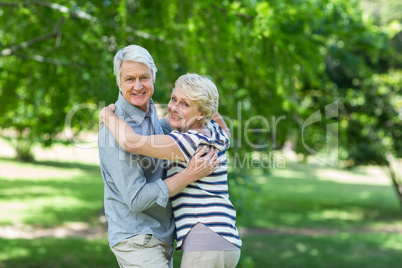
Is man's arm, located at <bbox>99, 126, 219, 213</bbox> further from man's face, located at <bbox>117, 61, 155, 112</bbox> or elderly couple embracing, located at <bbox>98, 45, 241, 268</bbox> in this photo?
man's face, located at <bbox>117, 61, 155, 112</bbox>

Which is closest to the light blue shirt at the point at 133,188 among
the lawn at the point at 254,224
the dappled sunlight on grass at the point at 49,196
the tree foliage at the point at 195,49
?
the tree foliage at the point at 195,49

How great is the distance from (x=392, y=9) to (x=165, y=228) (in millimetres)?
13077

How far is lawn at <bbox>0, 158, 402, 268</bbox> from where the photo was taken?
796 centimetres

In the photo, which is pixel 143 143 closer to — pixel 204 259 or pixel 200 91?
pixel 200 91

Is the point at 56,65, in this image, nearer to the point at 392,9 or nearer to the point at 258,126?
the point at 258,126

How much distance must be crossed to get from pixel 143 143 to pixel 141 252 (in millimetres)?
538

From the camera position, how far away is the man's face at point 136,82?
233 cm

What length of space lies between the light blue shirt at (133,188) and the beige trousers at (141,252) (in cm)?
3

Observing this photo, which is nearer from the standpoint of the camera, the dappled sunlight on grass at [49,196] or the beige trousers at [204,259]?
the beige trousers at [204,259]

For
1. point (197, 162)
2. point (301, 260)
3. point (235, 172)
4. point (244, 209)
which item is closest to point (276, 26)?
point (235, 172)

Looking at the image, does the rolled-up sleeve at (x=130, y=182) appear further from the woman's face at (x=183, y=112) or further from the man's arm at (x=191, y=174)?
the woman's face at (x=183, y=112)

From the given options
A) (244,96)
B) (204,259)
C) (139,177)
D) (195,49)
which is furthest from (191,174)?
(244,96)

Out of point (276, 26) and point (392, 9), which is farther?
point (392, 9)

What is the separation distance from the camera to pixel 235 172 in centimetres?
474
